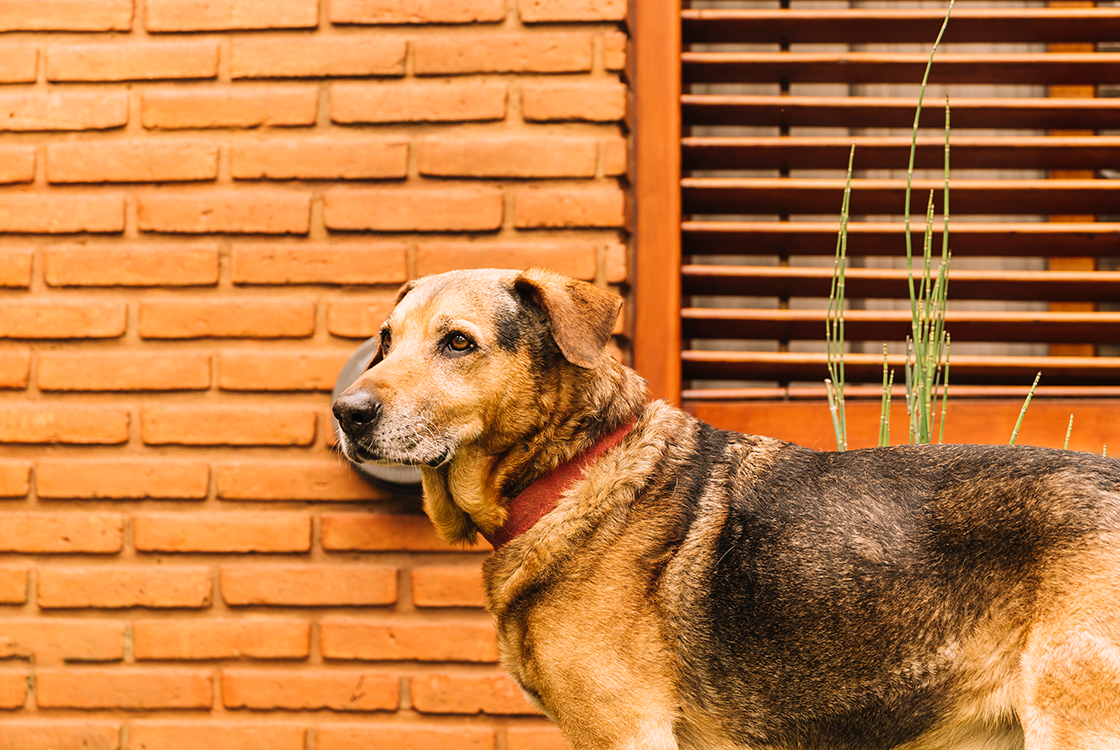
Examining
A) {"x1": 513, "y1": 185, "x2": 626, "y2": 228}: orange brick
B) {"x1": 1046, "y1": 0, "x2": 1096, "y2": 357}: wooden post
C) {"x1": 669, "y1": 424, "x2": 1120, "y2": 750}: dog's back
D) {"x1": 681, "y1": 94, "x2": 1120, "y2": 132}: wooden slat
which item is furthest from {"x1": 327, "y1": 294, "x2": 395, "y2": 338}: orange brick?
{"x1": 1046, "y1": 0, "x2": 1096, "y2": 357}: wooden post

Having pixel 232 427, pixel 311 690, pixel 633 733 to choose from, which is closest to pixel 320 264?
pixel 232 427

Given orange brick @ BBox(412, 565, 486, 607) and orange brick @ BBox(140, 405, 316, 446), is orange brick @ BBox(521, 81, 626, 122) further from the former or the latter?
orange brick @ BBox(412, 565, 486, 607)

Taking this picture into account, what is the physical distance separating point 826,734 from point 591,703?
0.47 m

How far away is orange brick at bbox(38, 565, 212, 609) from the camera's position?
2598 millimetres

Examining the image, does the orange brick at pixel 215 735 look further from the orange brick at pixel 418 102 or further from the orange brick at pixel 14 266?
the orange brick at pixel 418 102

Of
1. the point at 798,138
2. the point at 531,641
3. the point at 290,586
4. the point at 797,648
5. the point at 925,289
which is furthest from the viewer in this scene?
the point at 798,138

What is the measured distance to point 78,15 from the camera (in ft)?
9.00

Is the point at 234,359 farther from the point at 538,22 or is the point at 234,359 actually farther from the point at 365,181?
the point at 538,22

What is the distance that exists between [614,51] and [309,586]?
1.97 metres

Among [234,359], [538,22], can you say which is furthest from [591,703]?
[538,22]

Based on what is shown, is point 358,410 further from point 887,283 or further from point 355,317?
point 887,283

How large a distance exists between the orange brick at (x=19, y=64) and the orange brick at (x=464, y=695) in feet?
7.81

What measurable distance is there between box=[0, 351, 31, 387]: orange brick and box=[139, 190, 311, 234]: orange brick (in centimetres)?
58

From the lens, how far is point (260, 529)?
8.56 ft
